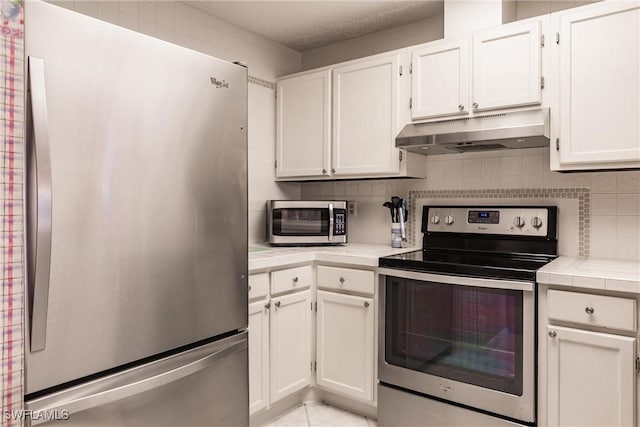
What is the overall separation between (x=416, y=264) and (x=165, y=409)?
129 cm

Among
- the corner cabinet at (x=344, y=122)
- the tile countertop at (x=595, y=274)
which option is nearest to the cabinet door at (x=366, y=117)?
the corner cabinet at (x=344, y=122)

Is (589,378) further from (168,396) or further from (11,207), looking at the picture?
(11,207)

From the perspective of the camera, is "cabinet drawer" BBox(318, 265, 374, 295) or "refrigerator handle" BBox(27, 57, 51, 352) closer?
"refrigerator handle" BBox(27, 57, 51, 352)

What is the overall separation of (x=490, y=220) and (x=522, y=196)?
0.22m

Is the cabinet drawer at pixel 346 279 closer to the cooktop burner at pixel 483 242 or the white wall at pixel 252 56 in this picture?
the cooktop burner at pixel 483 242

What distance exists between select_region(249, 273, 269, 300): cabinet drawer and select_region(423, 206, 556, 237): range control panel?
1.10 metres

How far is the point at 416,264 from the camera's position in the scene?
7.07ft

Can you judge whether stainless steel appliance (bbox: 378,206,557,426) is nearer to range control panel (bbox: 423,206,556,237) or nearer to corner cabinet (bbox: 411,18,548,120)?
range control panel (bbox: 423,206,556,237)

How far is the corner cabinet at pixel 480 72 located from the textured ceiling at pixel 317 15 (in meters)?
0.44

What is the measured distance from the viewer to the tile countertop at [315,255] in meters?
2.26

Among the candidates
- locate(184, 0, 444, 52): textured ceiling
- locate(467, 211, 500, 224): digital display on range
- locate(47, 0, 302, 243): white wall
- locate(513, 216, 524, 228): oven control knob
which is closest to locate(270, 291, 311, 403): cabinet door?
locate(47, 0, 302, 243): white wall

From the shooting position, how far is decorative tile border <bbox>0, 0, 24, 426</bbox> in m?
1.05

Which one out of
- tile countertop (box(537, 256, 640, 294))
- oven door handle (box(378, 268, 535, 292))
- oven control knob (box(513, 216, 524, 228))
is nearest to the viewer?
tile countertop (box(537, 256, 640, 294))

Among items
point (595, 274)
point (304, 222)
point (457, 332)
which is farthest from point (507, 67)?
point (304, 222)
